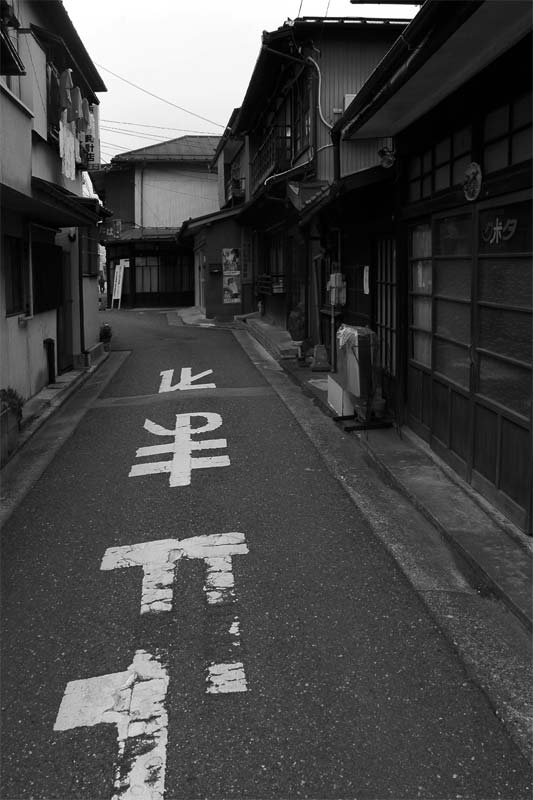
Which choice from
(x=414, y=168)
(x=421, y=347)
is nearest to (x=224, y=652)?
(x=421, y=347)

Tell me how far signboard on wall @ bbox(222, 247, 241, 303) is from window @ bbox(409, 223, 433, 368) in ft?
68.0

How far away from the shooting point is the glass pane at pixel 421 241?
350 inches

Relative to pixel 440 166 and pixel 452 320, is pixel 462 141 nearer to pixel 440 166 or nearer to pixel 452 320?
pixel 440 166

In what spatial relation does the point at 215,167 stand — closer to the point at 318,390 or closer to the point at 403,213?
the point at 318,390

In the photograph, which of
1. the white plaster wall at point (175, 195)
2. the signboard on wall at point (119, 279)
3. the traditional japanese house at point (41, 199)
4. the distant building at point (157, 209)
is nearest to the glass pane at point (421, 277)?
the traditional japanese house at point (41, 199)

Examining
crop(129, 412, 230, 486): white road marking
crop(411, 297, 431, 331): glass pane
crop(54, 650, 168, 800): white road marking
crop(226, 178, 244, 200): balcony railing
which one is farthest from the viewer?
crop(226, 178, 244, 200): balcony railing

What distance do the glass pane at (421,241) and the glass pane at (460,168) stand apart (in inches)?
40.4

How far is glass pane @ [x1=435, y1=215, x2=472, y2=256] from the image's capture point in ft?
24.5

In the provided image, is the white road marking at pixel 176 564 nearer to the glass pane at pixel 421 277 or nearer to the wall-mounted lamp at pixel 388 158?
the glass pane at pixel 421 277

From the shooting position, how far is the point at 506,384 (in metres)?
6.48

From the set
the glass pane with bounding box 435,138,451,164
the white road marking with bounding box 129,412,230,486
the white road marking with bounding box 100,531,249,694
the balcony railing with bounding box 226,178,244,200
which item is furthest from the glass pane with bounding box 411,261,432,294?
the balcony railing with bounding box 226,178,244,200

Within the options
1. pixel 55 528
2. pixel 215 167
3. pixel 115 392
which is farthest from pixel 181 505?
pixel 215 167

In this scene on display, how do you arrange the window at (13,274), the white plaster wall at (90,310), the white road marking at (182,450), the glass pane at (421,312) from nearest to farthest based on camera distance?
the white road marking at (182,450), the glass pane at (421,312), the window at (13,274), the white plaster wall at (90,310)

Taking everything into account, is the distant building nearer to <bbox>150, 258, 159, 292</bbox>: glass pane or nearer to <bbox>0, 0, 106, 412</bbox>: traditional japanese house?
<bbox>150, 258, 159, 292</bbox>: glass pane
